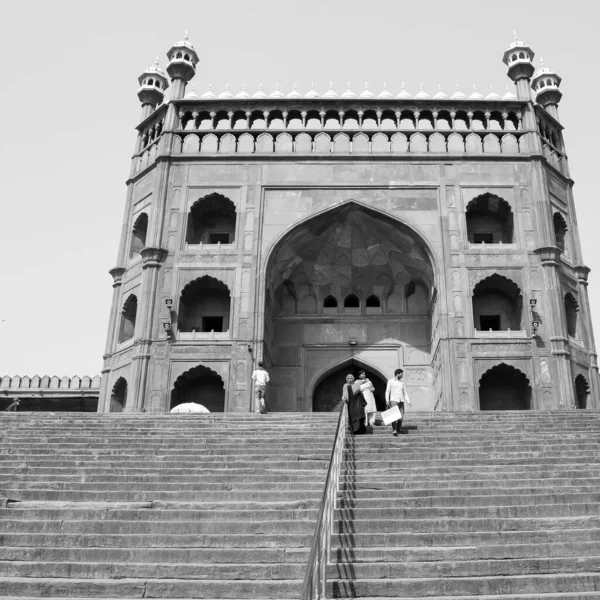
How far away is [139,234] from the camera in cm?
2547

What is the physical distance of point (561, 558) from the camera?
6.99m

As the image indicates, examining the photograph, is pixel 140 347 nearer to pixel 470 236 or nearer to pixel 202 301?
pixel 202 301

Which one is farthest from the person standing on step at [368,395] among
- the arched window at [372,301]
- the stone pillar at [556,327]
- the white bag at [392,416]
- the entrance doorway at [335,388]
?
the arched window at [372,301]

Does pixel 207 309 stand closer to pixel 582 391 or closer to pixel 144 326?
pixel 144 326

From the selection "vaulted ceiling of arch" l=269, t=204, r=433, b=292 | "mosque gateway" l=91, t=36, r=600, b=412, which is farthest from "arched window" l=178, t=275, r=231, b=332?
"vaulted ceiling of arch" l=269, t=204, r=433, b=292

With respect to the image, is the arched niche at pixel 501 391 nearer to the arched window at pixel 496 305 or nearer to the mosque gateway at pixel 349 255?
the mosque gateway at pixel 349 255

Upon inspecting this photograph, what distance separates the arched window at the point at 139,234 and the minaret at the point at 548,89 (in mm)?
14753

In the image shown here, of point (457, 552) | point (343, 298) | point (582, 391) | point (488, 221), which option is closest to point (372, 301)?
point (343, 298)

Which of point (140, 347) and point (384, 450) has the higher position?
point (140, 347)

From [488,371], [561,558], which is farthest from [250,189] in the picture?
[561,558]

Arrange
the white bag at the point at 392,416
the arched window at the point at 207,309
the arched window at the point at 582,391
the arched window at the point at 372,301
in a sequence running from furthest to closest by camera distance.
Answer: the arched window at the point at 372,301 → the arched window at the point at 207,309 → the arched window at the point at 582,391 → the white bag at the point at 392,416

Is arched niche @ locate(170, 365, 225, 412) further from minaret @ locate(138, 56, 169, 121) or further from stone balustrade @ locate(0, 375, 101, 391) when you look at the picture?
minaret @ locate(138, 56, 169, 121)

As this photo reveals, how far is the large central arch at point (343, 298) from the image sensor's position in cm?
2411

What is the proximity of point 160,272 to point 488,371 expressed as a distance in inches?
409
